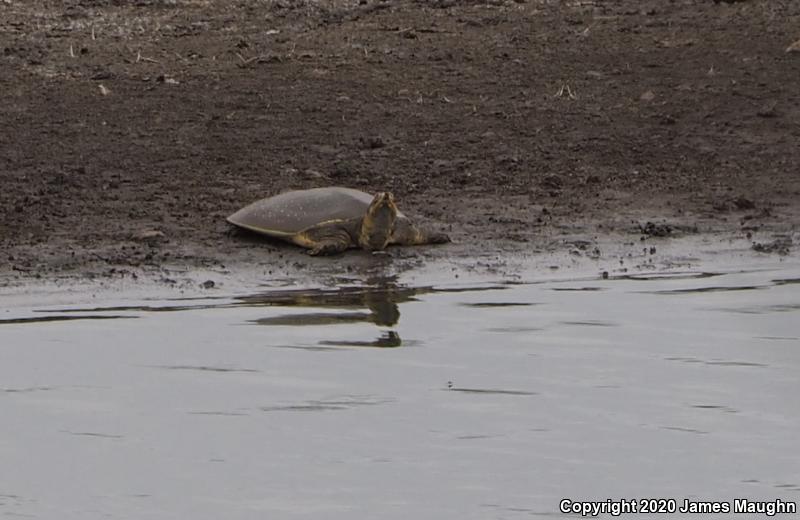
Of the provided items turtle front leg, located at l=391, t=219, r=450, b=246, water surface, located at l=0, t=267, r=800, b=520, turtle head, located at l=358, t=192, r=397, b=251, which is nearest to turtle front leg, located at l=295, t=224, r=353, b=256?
turtle head, located at l=358, t=192, r=397, b=251

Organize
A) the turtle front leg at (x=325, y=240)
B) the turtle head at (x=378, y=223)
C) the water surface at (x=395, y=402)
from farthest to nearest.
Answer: the turtle front leg at (x=325, y=240)
the turtle head at (x=378, y=223)
the water surface at (x=395, y=402)

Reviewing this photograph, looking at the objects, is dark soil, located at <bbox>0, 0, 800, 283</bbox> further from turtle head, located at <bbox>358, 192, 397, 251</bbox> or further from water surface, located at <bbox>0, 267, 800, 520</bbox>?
water surface, located at <bbox>0, 267, 800, 520</bbox>

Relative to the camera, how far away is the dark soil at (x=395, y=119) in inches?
412

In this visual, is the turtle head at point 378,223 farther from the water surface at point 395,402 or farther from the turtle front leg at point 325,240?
the water surface at point 395,402

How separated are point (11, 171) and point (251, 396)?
418cm

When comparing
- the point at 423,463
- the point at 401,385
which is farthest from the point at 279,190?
the point at 423,463

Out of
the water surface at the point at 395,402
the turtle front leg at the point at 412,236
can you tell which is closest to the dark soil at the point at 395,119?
the turtle front leg at the point at 412,236

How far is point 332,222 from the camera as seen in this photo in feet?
32.4

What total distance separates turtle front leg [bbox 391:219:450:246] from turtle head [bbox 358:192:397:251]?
42 mm

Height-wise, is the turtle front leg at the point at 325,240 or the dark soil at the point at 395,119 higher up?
the dark soil at the point at 395,119

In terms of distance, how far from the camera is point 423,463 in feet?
21.6

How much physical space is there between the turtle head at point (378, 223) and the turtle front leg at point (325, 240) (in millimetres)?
102

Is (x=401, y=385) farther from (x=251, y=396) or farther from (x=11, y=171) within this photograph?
(x=11, y=171)

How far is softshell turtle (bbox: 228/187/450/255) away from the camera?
9852 mm
